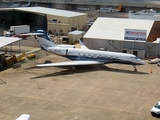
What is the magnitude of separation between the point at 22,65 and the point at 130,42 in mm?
17814

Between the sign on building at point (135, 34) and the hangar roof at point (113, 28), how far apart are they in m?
1.11

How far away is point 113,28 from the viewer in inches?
2174

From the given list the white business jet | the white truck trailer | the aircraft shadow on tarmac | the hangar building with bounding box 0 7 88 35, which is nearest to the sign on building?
the aircraft shadow on tarmac

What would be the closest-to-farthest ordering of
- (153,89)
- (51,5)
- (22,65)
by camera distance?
(153,89) < (22,65) < (51,5)

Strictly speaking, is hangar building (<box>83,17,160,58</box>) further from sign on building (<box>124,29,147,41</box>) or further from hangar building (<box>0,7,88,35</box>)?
hangar building (<box>0,7,88,35</box>)

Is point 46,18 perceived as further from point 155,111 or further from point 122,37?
point 155,111

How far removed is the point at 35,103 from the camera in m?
31.1

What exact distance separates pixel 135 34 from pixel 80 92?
67.8 feet

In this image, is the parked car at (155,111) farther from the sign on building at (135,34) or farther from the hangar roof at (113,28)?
the hangar roof at (113,28)

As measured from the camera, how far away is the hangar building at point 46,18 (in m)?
71.3

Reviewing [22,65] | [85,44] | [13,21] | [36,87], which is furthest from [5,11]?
[36,87]

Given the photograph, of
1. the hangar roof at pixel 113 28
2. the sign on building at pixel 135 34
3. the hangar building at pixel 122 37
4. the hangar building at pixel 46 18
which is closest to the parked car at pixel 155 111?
the hangar building at pixel 122 37

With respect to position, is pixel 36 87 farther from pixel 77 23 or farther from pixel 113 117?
pixel 77 23

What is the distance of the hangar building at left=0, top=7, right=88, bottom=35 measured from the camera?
234ft
